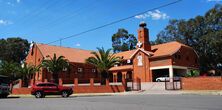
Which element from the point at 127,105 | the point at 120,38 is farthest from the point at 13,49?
the point at 127,105

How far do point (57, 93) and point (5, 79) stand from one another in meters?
6.47

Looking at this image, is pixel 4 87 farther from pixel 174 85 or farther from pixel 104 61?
pixel 174 85

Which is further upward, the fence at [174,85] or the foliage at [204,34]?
the foliage at [204,34]

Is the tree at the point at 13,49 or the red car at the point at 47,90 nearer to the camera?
the red car at the point at 47,90

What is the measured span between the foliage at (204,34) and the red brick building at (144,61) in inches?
179

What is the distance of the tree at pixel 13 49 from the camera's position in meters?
93.9

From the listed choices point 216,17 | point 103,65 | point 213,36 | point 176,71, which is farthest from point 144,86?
point 216,17

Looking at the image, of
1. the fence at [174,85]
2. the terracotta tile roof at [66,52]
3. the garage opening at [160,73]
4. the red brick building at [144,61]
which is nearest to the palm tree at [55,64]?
the red brick building at [144,61]

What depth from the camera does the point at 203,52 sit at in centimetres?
6162

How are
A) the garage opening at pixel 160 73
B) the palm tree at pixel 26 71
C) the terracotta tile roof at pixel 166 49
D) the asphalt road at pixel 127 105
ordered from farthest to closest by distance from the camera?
the garage opening at pixel 160 73 → the palm tree at pixel 26 71 → the terracotta tile roof at pixel 166 49 → the asphalt road at pixel 127 105

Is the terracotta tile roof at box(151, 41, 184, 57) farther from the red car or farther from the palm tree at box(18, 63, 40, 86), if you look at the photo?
the red car

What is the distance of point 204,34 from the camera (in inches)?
2343

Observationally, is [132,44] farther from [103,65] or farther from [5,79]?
[5,79]

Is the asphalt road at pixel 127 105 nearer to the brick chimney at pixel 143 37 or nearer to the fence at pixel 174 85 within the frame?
the fence at pixel 174 85
